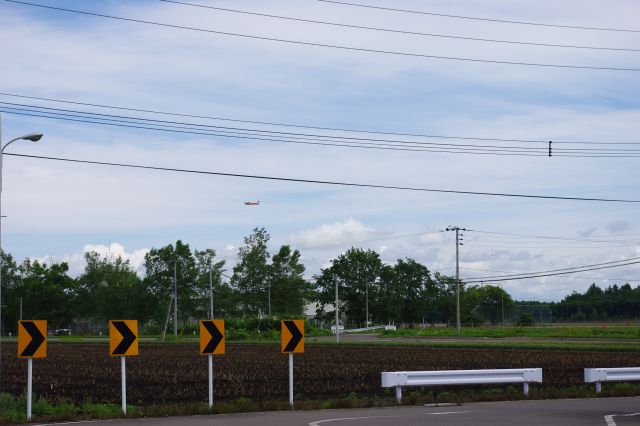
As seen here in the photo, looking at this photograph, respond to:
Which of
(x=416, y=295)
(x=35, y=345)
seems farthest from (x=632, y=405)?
(x=416, y=295)

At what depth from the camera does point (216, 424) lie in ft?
58.2

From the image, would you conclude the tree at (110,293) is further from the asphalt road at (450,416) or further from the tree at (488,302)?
the asphalt road at (450,416)

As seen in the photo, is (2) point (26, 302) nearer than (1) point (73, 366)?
No

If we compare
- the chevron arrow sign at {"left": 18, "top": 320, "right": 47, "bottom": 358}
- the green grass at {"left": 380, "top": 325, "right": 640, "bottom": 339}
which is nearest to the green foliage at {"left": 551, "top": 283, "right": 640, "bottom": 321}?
the green grass at {"left": 380, "top": 325, "right": 640, "bottom": 339}

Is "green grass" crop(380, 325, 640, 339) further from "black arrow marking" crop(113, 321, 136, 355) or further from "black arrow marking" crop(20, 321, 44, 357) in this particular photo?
"black arrow marking" crop(20, 321, 44, 357)

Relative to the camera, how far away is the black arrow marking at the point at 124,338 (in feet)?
67.9

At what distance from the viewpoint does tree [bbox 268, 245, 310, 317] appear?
124m

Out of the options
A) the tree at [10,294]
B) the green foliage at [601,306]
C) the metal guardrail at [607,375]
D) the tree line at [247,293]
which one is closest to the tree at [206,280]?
the tree line at [247,293]

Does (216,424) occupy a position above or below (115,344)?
below

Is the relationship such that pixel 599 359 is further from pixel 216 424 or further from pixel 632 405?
pixel 216 424

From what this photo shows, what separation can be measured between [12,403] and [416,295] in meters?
138

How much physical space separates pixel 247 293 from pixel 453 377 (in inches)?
4026

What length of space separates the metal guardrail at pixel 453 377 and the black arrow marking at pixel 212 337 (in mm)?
4289

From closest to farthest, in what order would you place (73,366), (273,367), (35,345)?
(35,345), (273,367), (73,366)
